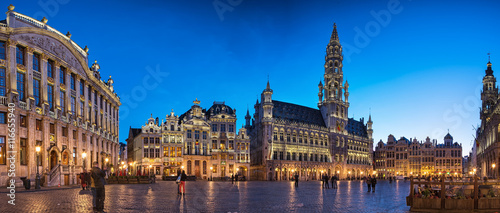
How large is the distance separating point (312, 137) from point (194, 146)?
43811 mm

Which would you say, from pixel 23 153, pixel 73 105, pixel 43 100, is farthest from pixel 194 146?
pixel 23 153

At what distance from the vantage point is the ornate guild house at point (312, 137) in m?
104

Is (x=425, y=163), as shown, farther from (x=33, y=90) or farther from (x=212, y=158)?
(x=33, y=90)

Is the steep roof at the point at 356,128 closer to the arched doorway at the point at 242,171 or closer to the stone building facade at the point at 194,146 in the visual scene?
the arched doorway at the point at 242,171

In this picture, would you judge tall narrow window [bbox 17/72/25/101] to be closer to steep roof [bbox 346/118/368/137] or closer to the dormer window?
the dormer window

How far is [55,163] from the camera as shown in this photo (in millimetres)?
44281

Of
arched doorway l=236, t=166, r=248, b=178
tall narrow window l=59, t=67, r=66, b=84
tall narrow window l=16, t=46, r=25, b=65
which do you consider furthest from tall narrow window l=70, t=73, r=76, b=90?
arched doorway l=236, t=166, r=248, b=178

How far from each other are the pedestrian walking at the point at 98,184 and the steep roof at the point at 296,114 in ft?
303

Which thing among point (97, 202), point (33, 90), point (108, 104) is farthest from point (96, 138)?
point (97, 202)

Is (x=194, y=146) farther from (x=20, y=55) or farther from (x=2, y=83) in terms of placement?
(x=2, y=83)

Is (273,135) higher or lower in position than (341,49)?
lower

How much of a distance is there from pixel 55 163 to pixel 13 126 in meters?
9.26

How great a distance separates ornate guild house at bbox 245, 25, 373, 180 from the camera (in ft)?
341

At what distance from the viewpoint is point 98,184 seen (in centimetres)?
1644
